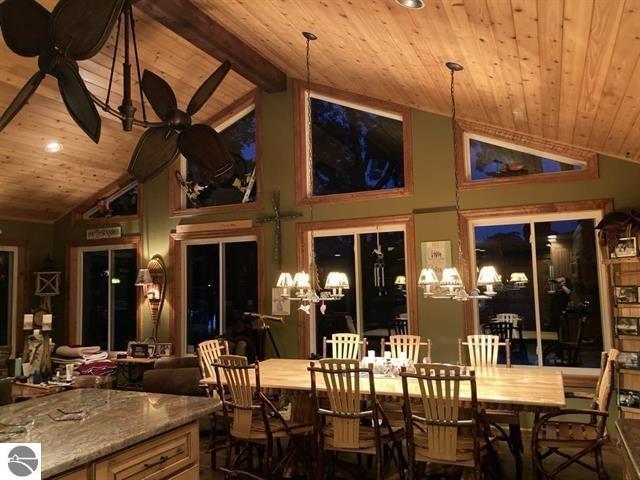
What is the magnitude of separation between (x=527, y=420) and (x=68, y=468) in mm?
4930

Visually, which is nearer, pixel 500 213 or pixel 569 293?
pixel 569 293

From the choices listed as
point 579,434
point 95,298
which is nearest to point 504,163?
point 579,434

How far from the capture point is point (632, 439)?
2188mm

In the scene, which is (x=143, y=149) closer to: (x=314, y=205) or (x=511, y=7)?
(x=511, y=7)

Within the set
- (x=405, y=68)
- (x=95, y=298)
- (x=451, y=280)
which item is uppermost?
(x=405, y=68)

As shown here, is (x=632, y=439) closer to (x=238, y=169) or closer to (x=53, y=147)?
(x=238, y=169)

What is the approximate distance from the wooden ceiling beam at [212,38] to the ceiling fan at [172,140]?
1623 millimetres

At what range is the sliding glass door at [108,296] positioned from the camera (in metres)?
7.93

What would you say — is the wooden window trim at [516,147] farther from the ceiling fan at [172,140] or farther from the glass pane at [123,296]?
the glass pane at [123,296]

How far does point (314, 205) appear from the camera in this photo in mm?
6660

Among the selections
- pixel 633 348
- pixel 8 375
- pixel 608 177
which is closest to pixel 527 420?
pixel 633 348

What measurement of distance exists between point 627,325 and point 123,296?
6.78m

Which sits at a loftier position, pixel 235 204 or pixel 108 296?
pixel 235 204

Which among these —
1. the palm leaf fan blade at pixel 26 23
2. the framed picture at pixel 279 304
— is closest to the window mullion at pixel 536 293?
the framed picture at pixel 279 304
